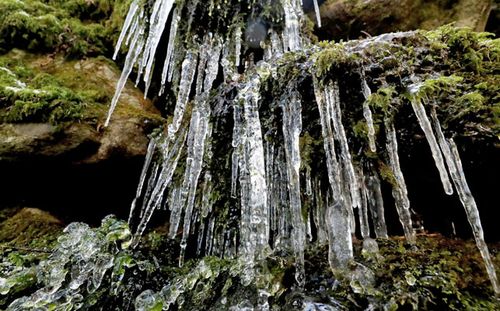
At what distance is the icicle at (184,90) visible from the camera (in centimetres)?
300

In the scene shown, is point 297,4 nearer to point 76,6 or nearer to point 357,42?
point 357,42

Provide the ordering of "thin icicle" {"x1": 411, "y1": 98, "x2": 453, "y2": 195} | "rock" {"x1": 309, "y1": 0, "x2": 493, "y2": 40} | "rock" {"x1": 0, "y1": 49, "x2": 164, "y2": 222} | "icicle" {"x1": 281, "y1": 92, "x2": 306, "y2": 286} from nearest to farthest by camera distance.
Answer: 1. "thin icicle" {"x1": 411, "y1": 98, "x2": 453, "y2": 195}
2. "icicle" {"x1": 281, "y1": 92, "x2": 306, "y2": 286}
3. "rock" {"x1": 0, "y1": 49, "x2": 164, "y2": 222}
4. "rock" {"x1": 309, "y1": 0, "x2": 493, "y2": 40}

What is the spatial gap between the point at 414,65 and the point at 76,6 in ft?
14.8

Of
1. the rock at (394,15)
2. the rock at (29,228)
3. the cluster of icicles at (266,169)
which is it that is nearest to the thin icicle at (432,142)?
the cluster of icicles at (266,169)

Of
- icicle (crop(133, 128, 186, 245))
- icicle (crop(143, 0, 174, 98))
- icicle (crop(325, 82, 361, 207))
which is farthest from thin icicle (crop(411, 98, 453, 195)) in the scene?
icicle (crop(143, 0, 174, 98))

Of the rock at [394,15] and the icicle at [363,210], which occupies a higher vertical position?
the rock at [394,15]

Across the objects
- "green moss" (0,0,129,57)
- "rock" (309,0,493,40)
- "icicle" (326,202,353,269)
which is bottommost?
"icicle" (326,202,353,269)

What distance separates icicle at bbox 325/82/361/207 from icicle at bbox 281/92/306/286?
0.80 feet

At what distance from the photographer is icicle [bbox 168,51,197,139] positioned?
300 centimetres

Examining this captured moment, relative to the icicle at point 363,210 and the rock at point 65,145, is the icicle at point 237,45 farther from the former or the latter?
the icicle at point 363,210

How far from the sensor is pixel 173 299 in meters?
2.23

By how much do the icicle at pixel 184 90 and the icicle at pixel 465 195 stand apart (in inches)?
76.2

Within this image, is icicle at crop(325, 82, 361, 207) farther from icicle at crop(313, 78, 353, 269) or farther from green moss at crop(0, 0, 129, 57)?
green moss at crop(0, 0, 129, 57)

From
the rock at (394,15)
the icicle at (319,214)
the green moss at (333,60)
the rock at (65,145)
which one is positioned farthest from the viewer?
the rock at (394,15)
